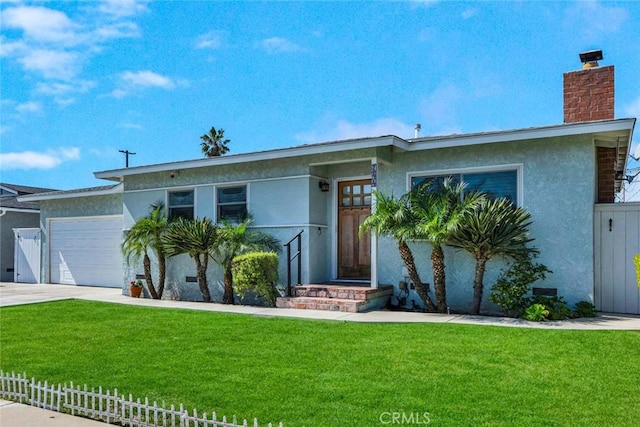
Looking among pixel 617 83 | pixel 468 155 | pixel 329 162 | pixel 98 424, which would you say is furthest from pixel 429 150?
pixel 98 424

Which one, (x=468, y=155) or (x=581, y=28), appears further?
(x=581, y=28)

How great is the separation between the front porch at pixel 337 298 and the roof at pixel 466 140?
2.91 metres

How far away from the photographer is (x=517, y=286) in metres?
8.56

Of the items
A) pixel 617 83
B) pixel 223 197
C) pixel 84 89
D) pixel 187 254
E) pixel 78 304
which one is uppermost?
pixel 84 89

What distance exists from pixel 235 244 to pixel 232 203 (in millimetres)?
1469

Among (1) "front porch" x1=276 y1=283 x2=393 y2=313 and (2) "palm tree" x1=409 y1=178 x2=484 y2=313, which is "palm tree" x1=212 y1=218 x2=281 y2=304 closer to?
(1) "front porch" x1=276 y1=283 x2=393 y2=313

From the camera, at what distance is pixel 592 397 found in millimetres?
4211

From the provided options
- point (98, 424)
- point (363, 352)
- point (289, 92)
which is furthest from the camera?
point (289, 92)

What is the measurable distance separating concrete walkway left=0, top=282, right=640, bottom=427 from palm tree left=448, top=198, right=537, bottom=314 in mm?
1051

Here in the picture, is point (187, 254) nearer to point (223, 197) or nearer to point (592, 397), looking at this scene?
point (223, 197)

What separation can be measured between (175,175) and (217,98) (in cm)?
441

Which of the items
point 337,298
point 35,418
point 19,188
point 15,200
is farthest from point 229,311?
point 19,188

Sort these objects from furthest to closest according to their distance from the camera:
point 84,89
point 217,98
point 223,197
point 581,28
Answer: point 217,98 → point 84,89 → point 223,197 → point 581,28

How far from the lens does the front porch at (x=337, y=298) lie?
9.35 meters
